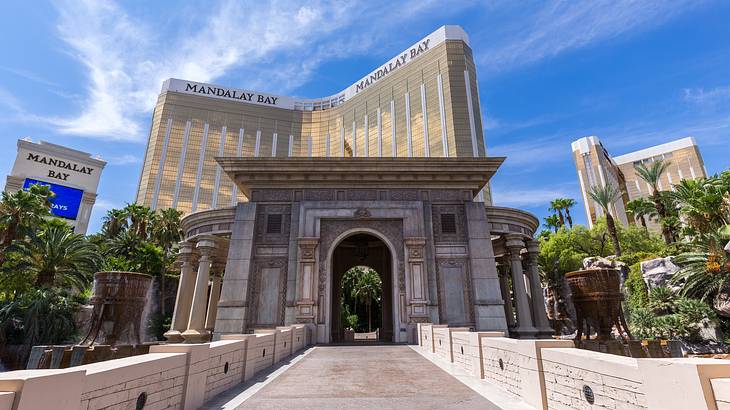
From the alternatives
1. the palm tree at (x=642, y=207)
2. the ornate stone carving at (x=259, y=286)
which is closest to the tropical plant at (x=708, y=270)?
the palm tree at (x=642, y=207)

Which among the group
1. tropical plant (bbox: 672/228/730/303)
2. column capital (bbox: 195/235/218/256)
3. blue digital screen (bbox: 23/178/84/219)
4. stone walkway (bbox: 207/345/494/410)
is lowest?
stone walkway (bbox: 207/345/494/410)

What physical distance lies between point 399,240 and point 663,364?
53.1 ft

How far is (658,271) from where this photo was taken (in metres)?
27.5

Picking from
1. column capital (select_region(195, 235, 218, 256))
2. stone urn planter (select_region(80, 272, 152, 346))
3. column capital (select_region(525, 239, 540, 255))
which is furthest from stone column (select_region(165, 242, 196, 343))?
column capital (select_region(525, 239, 540, 255))

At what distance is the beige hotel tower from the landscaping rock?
4716cm

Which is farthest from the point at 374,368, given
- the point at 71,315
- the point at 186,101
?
the point at 186,101

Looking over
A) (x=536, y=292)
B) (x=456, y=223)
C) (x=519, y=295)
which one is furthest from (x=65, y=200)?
(x=536, y=292)

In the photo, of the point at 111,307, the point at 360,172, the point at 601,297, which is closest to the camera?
the point at 111,307

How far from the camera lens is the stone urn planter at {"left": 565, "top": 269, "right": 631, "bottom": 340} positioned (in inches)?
554

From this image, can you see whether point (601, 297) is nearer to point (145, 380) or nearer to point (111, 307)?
point (145, 380)

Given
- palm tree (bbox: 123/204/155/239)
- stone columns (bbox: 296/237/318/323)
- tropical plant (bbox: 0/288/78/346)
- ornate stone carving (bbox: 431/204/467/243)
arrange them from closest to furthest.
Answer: stone columns (bbox: 296/237/318/323)
ornate stone carving (bbox: 431/204/467/243)
tropical plant (bbox: 0/288/78/346)
palm tree (bbox: 123/204/155/239)

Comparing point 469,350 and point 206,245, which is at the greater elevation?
point 206,245

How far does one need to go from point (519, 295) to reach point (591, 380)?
17256mm

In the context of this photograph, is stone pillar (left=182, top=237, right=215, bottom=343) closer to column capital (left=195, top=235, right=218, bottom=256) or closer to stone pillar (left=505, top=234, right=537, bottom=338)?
column capital (left=195, top=235, right=218, bottom=256)
